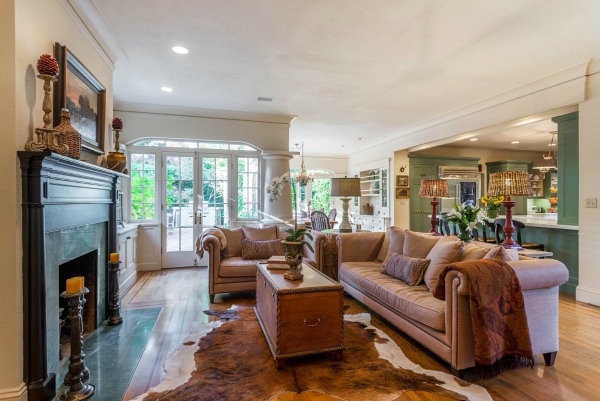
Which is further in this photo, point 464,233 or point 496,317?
point 464,233

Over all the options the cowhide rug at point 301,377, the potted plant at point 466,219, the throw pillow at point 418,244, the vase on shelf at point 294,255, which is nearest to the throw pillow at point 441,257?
the throw pillow at point 418,244

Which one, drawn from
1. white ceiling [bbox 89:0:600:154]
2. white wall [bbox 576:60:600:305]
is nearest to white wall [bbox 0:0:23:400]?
white ceiling [bbox 89:0:600:154]

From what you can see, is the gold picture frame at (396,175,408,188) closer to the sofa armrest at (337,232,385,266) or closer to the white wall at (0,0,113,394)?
the sofa armrest at (337,232,385,266)

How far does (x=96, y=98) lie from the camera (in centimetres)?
295

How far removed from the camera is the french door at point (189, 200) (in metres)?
5.24

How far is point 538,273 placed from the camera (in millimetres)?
2145

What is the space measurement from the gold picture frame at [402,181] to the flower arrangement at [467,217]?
12.8 ft

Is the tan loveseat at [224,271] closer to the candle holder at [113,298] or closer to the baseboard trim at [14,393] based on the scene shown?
the candle holder at [113,298]

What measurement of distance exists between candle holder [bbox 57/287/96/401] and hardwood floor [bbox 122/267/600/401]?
0.89 feet

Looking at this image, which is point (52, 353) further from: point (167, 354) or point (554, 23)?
point (554, 23)

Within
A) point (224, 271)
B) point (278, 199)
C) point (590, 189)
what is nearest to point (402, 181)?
point (278, 199)

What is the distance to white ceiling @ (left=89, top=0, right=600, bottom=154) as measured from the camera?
2.47m

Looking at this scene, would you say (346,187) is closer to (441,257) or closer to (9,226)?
(441,257)

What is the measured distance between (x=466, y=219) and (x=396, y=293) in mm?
1163
